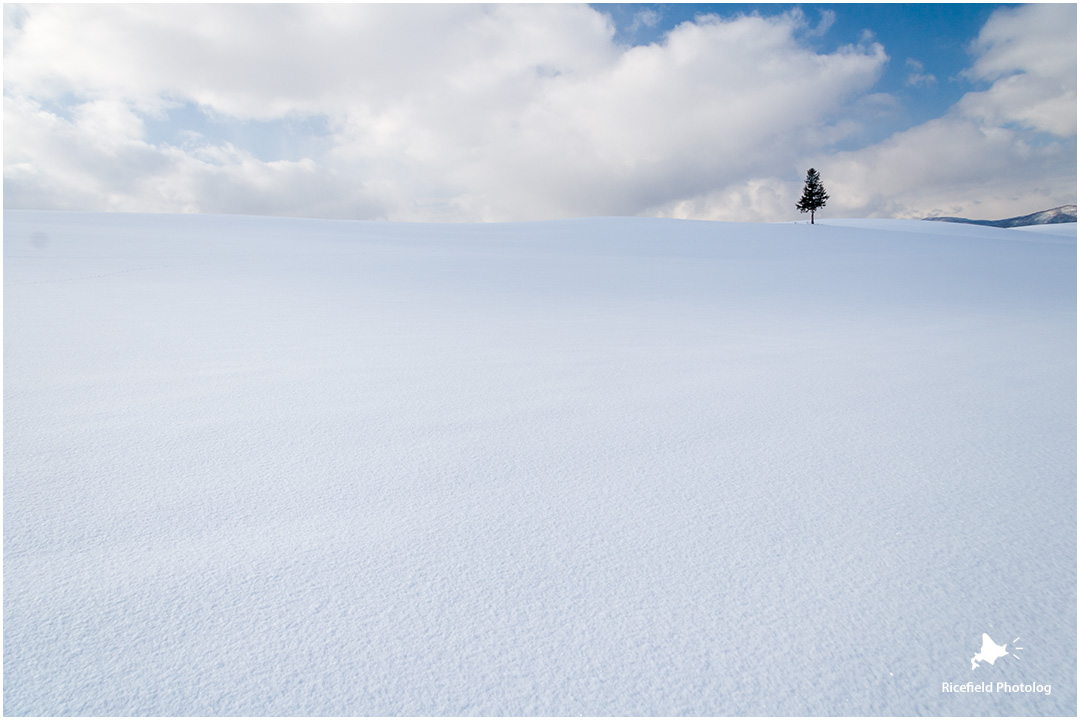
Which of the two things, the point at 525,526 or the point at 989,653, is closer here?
the point at 989,653

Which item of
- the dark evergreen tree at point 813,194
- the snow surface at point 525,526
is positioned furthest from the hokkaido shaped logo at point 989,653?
the dark evergreen tree at point 813,194

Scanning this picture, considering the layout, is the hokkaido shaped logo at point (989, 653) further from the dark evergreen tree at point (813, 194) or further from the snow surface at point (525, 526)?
the dark evergreen tree at point (813, 194)

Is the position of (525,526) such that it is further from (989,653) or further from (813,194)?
(813,194)

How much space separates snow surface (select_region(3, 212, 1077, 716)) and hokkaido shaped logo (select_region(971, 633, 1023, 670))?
1cm

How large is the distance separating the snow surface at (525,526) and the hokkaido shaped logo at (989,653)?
13mm

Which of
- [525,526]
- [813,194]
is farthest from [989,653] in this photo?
[813,194]

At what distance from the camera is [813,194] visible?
40.2 metres

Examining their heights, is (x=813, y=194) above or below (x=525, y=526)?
above

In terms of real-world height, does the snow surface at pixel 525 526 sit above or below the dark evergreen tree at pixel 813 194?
below

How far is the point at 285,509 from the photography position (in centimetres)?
169

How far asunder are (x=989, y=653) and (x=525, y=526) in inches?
45.5

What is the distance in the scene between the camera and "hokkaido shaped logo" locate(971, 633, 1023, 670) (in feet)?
3.97

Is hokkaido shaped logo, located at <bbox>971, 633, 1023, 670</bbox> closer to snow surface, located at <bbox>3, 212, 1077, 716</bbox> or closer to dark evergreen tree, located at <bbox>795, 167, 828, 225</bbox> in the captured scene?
snow surface, located at <bbox>3, 212, 1077, 716</bbox>

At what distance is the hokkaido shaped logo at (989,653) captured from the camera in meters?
1.21
